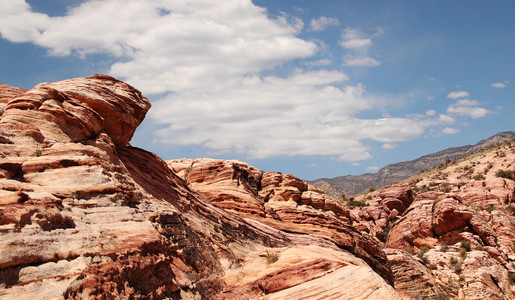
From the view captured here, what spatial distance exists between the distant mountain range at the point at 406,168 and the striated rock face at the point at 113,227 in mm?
134580

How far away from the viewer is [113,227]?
9312 millimetres

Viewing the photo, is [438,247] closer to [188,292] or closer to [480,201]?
[480,201]

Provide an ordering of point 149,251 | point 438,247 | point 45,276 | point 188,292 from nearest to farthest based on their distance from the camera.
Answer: point 45,276 → point 149,251 → point 188,292 → point 438,247

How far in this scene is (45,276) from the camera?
22.8 feet

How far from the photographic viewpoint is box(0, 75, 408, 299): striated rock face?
24.2ft

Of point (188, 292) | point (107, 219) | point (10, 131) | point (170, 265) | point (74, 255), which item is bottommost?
point (188, 292)

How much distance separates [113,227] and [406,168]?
179 metres

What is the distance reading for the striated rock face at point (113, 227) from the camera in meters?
7.38

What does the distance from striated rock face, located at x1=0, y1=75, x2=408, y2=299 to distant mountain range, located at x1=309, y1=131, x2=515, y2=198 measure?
134580 millimetres

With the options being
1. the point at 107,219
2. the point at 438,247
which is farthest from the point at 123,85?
the point at 438,247

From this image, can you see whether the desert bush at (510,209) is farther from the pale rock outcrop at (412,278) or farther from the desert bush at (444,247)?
the pale rock outcrop at (412,278)

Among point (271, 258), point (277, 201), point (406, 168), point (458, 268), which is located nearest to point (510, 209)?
point (458, 268)

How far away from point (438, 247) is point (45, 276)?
35470mm

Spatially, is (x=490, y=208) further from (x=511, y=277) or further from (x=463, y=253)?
(x=511, y=277)
